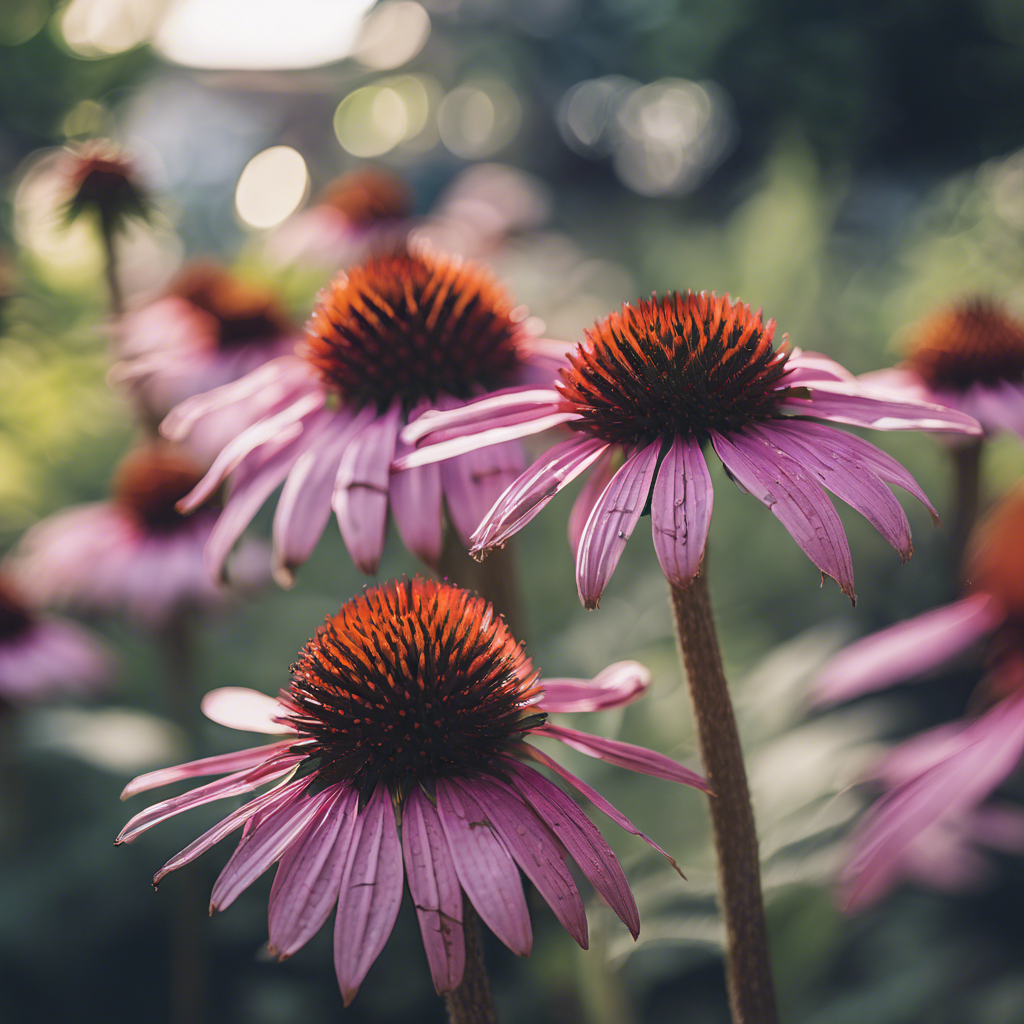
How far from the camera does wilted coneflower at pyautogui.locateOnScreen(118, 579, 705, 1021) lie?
42cm

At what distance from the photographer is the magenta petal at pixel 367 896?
40 centimetres

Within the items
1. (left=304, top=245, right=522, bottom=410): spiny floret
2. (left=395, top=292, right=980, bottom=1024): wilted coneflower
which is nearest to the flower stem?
(left=395, top=292, right=980, bottom=1024): wilted coneflower

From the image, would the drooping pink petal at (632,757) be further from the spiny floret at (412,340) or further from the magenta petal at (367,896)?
the spiny floret at (412,340)

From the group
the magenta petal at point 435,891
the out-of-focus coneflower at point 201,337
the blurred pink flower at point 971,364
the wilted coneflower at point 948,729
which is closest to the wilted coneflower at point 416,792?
the magenta petal at point 435,891

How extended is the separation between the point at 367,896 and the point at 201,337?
1101mm

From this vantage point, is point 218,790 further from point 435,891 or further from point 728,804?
point 728,804

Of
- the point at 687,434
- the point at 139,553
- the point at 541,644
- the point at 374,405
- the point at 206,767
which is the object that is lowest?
the point at 206,767

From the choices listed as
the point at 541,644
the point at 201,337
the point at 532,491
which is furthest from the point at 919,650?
the point at 201,337

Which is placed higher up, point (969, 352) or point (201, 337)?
point (201, 337)

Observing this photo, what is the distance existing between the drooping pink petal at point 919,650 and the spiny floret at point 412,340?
0.33 m

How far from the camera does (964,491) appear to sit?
0.94 m

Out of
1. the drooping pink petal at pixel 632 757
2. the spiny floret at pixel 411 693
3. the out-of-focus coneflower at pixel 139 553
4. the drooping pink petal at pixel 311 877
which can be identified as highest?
the out-of-focus coneflower at pixel 139 553

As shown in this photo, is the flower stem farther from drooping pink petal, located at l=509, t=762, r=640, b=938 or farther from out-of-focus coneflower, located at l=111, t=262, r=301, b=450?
out-of-focus coneflower, located at l=111, t=262, r=301, b=450

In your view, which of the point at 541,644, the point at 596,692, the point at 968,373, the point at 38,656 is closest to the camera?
the point at 596,692
